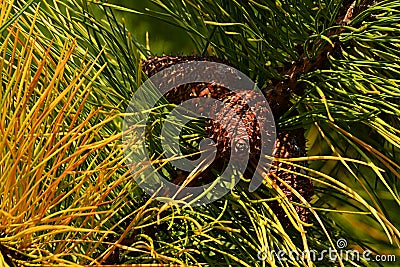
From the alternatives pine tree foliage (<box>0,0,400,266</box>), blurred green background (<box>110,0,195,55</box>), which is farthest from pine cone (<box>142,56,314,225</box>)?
blurred green background (<box>110,0,195,55</box>)

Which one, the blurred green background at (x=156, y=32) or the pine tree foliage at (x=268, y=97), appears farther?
the blurred green background at (x=156, y=32)

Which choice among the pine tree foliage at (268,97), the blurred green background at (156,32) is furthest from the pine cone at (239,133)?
the blurred green background at (156,32)

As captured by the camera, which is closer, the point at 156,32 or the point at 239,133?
A: the point at 239,133

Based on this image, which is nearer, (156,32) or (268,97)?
(268,97)

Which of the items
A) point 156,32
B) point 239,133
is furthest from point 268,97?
point 156,32

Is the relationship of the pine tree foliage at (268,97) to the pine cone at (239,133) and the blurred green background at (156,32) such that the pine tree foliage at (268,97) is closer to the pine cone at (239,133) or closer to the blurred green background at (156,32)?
the pine cone at (239,133)

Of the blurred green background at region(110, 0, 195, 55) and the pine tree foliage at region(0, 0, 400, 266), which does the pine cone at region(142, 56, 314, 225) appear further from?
the blurred green background at region(110, 0, 195, 55)

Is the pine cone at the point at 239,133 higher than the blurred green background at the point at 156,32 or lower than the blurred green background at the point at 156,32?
higher

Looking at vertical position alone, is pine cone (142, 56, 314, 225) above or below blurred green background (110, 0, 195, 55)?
above

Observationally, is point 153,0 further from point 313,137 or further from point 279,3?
point 313,137

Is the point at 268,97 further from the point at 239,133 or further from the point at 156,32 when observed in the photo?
the point at 156,32

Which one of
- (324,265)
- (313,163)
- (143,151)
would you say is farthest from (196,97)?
(313,163)
